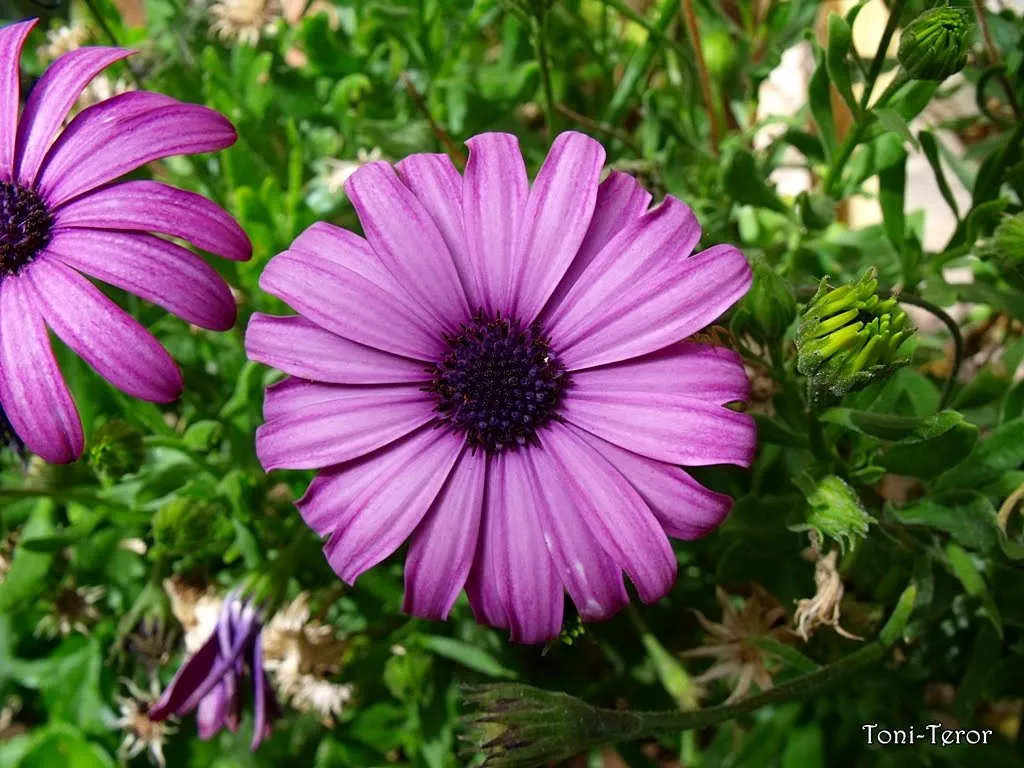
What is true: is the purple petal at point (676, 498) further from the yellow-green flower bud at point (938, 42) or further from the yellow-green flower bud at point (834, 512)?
the yellow-green flower bud at point (938, 42)

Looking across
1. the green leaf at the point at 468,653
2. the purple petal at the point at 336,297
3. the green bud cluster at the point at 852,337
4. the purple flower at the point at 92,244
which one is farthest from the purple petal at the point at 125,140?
the green leaf at the point at 468,653

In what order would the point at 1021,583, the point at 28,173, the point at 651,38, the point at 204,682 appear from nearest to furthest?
the point at 28,173, the point at 1021,583, the point at 204,682, the point at 651,38

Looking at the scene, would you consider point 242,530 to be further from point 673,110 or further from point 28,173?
point 673,110

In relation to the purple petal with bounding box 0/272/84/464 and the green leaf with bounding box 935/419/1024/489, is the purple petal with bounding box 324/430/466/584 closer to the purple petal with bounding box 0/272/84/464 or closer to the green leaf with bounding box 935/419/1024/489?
the purple petal with bounding box 0/272/84/464

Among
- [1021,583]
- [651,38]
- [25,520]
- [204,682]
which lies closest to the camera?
[1021,583]

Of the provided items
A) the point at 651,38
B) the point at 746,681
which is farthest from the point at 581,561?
the point at 651,38

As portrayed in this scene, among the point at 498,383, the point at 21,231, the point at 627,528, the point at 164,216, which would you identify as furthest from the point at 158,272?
the point at 627,528

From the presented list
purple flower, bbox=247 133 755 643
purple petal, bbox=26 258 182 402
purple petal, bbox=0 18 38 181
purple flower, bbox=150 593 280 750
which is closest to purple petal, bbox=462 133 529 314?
purple flower, bbox=247 133 755 643
